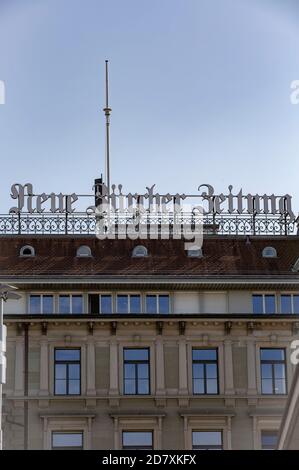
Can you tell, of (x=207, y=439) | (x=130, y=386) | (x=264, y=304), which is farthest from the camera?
(x=264, y=304)

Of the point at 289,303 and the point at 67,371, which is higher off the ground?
the point at 289,303

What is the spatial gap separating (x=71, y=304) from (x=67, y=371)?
1712 millimetres

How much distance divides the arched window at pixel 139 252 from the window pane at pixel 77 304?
2.64 meters

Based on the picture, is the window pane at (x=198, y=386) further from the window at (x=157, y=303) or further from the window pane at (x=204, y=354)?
the window at (x=157, y=303)

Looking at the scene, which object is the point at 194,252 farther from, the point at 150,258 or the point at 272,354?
the point at 272,354

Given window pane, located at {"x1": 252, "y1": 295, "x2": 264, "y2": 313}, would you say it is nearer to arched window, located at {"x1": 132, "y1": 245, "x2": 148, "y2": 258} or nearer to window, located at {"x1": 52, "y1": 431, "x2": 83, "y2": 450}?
arched window, located at {"x1": 132, "y1": 245, "x2": 148, "y2": 258}

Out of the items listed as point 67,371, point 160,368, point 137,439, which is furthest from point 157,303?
point 137,439

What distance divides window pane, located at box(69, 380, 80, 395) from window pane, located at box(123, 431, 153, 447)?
1.67 meters

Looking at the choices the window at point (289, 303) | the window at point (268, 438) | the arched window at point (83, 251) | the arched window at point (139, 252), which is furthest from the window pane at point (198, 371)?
the arched window at point (83, 251)

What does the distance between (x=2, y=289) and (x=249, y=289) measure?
44.0 ft

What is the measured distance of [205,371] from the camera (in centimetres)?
3738

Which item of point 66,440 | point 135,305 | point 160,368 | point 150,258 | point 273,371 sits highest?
point 150,258

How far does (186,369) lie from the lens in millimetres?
37188

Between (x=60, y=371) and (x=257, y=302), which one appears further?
(x=257, y=302)
